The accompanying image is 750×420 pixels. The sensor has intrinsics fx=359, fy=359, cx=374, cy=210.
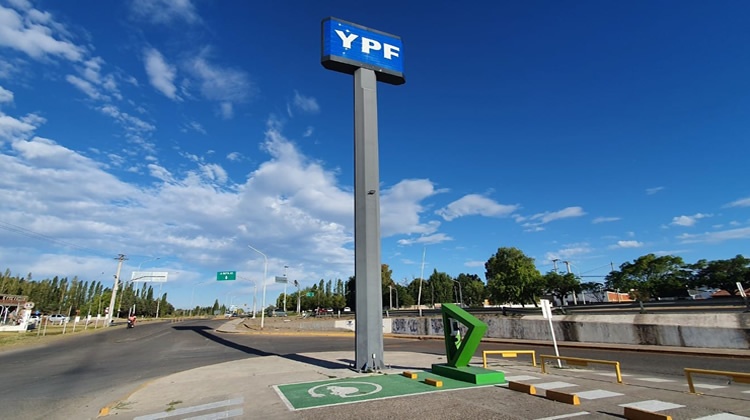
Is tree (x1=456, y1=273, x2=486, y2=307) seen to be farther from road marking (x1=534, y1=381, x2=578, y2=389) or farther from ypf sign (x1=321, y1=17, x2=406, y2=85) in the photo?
road marking (x1=534, y1=381, x2=578, y2=389)

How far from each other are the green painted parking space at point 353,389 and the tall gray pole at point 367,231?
5.05 ft

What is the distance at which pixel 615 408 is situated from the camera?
728 cm

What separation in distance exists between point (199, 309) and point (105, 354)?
180260mm

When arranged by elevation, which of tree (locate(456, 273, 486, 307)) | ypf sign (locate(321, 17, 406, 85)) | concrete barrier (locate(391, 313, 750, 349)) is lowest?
concrete barrier (locate(391, 313, 750, 349))

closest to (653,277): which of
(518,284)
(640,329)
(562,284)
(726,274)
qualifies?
(726,274)

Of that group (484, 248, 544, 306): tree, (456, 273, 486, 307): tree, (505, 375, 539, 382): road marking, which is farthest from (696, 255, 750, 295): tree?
(505, 375, 539, 382): road marking

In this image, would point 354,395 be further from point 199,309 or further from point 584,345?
point 199,309

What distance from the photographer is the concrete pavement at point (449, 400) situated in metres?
7.15

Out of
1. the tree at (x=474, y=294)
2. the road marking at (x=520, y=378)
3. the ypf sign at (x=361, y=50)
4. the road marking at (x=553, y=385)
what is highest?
the ypf sign at (x=361, y=50)

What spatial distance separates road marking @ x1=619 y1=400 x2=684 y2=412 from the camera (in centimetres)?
713

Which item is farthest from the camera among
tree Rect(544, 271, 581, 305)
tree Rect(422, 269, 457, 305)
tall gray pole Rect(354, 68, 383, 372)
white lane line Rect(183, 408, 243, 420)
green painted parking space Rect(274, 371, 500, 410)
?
tree Rect(422, 269, 457, 305)

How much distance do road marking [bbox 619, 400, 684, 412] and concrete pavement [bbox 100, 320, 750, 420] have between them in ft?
0.06

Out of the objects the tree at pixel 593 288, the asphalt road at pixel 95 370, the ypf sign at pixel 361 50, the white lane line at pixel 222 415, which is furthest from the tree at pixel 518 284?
the white lane line at pixel 222 415

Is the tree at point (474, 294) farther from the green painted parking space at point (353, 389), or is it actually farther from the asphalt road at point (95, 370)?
the green painted parking space at point (353, 389)
